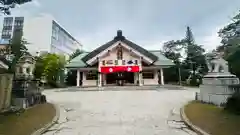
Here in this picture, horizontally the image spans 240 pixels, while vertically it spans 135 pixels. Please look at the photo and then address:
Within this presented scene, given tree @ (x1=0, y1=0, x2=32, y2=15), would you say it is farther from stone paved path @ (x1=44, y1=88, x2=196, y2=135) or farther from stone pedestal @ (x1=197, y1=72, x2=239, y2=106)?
stone pedestal @ (x1=197, y1=72, x2=239, y2=106)

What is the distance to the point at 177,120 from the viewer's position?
8203 mm

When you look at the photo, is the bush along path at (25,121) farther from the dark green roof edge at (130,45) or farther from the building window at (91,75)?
the building window at (91,75)

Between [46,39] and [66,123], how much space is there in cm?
4997

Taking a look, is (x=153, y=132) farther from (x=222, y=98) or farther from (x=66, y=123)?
(x=222, y=98)

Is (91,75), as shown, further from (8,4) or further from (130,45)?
(8,4)

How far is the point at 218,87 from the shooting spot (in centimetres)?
1021

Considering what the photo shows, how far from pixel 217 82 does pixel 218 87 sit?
0.25m

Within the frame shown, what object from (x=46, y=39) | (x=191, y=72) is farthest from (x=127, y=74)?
(x=46, y=39)

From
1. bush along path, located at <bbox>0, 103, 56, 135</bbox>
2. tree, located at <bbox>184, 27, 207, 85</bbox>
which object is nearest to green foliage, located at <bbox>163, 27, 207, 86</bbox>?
tree, located at <bbox>184, 27, 207, 85</bbox>

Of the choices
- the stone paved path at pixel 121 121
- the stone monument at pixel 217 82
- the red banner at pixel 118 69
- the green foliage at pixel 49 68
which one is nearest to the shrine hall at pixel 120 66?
the red banner at pixel 118 69

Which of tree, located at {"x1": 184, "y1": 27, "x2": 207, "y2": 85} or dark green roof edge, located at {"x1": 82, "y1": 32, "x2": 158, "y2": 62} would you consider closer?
dark green roof edge, located at {"x1": 82, "y1": 32, "x2": 158, "y2": 62}

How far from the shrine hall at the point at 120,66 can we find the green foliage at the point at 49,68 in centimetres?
407

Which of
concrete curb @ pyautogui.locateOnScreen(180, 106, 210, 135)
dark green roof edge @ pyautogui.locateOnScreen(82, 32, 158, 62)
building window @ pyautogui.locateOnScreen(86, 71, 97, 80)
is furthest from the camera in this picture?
building window @ pyautogui.locateOnScreen(86, 71, 97, 80)

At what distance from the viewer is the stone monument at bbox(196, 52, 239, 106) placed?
9.94 m
